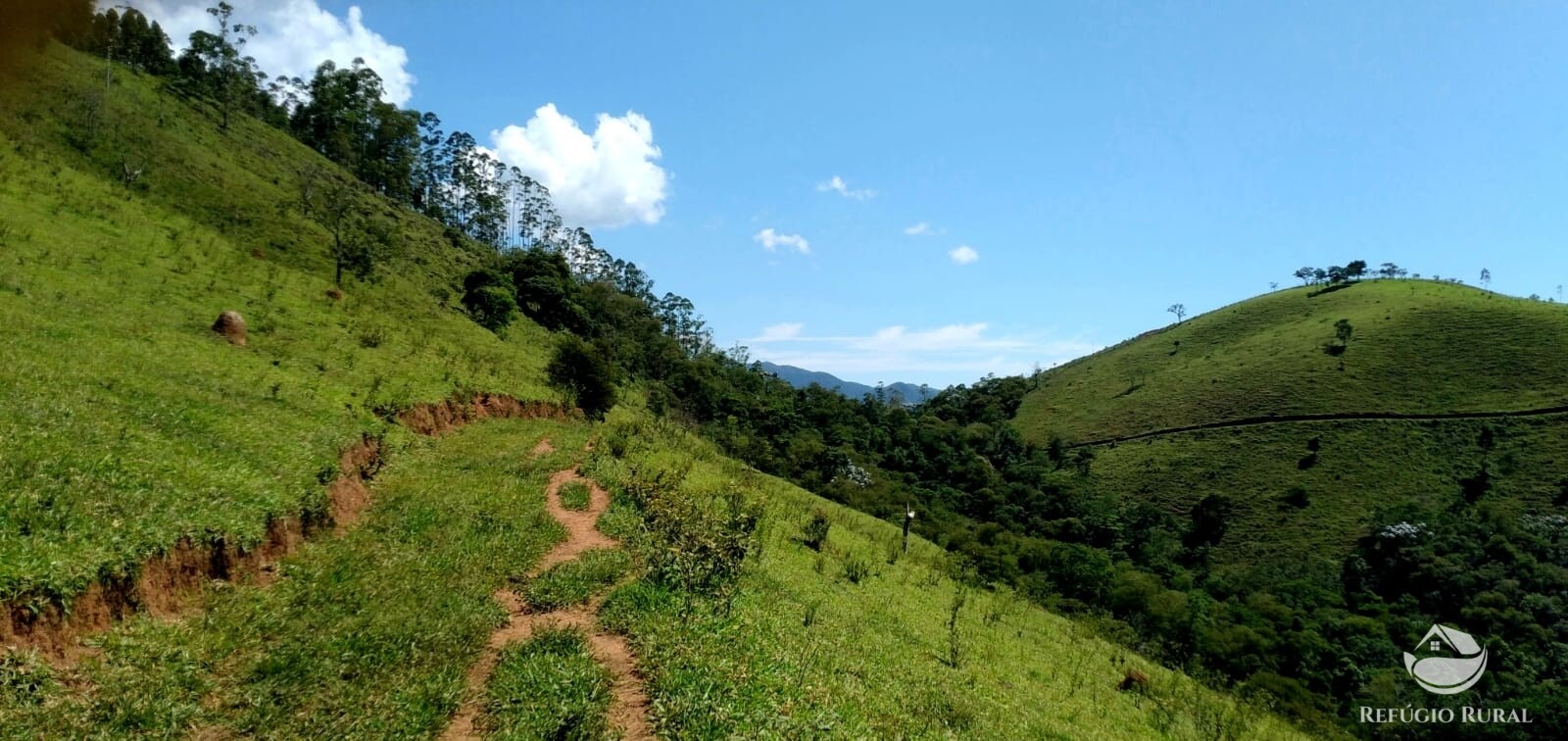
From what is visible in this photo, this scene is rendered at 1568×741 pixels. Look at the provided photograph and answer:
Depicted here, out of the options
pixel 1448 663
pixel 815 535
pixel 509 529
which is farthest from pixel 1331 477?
pixel 509 529

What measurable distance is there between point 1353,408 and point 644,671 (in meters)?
130

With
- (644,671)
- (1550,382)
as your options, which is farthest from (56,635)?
(1550,382)

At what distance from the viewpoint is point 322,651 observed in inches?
396

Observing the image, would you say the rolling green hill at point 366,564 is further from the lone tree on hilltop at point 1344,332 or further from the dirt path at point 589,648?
the lone tree on hilltop at point 1344,332

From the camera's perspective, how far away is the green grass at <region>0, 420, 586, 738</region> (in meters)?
8.05

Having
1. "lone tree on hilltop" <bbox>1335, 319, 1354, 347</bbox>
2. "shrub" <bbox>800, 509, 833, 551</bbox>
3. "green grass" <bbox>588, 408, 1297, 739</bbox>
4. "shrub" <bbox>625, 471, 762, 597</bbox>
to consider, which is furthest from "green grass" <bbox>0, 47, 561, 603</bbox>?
"lone tree on hilltop" <bbox>1335, 319, 1354, 347</bbox>

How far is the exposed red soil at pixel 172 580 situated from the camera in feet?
27.6

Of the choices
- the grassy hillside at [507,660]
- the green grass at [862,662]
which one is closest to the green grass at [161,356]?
the grassy hillside at [507,660]

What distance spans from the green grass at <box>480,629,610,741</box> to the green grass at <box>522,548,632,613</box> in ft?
5.94

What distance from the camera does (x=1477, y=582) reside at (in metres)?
76.1

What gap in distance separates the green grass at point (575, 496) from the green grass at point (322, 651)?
10.3 feet

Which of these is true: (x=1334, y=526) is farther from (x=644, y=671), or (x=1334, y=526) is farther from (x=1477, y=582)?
(x=644, y=671)

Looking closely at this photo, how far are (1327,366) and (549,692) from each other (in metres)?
144

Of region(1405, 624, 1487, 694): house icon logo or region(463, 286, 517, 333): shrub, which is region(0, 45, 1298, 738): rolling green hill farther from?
region(463, 286, 517, 333): shrub
